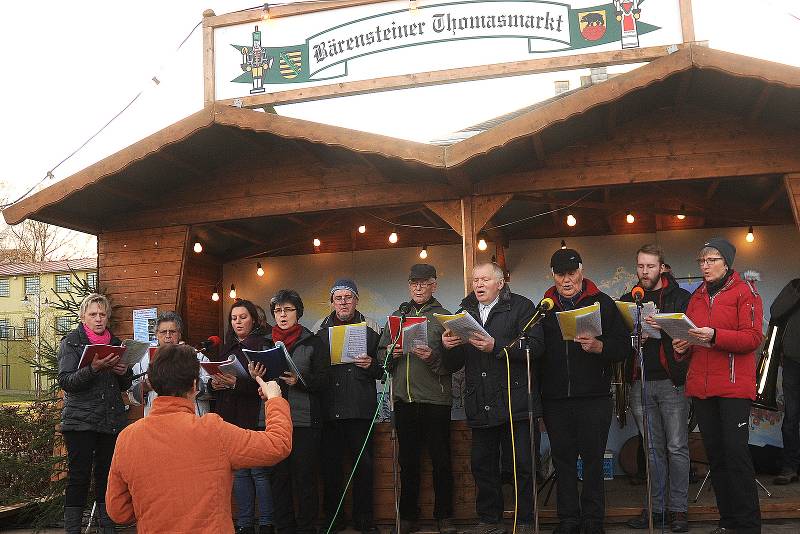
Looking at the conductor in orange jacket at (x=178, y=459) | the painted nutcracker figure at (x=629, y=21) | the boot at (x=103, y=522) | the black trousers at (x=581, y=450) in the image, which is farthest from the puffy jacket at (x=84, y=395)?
the painted nutcracker figure at (x=629, y=21)

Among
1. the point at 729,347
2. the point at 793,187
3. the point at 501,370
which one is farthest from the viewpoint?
the point at 793,187

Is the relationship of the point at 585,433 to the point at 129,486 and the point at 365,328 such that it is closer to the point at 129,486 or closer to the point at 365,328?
the point at 365,328

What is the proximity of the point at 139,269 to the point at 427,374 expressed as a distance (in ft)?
10.9

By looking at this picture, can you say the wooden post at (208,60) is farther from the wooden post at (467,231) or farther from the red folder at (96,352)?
the red folder at (96,352)

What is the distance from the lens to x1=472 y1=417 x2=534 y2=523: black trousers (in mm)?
5355

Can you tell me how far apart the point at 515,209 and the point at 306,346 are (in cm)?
340

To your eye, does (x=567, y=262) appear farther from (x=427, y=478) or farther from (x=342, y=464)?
(x=342, y=464)

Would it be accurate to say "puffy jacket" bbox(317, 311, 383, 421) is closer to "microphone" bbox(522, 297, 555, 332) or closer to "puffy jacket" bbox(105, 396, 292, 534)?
"microphone" bbox(522, 297, 555, 332)

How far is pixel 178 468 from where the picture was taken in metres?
3.21

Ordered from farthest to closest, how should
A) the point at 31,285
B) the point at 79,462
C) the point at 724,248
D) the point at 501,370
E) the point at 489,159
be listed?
the point at 31,285 < the point at 489,159 < the point at 79,462 < the point at 501,370 < the point at 724,248

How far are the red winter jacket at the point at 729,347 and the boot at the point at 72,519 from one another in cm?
421

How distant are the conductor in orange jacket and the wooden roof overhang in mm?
3244

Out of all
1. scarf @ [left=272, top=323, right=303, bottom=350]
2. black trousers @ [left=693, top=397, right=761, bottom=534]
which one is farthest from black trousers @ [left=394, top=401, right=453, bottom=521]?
black trousers @ [left=693, top=397, right=761, bottom=534]

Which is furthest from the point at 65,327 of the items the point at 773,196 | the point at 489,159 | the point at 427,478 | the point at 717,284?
the point at 773,196
